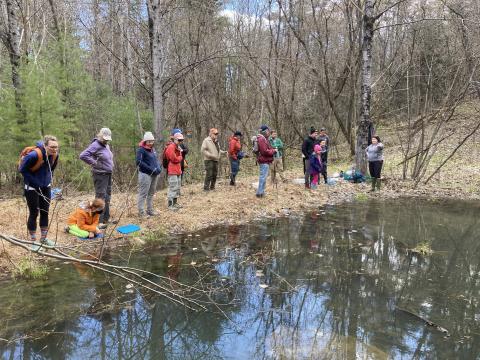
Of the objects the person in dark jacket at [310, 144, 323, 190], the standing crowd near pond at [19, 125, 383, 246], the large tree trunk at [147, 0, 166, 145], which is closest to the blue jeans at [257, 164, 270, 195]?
the standing crowd near pond at [19, 125, 383, 246]

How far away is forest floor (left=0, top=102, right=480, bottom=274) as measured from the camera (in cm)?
727

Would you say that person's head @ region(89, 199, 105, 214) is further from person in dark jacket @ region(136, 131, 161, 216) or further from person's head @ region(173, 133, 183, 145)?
person's head @ region(173, 133, 183, 145)

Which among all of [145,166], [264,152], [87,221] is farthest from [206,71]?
[87,221]

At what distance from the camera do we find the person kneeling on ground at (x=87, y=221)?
22.9 ft

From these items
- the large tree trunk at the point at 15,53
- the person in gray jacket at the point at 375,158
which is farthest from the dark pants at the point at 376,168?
the large tree trunk at the point at 15,53

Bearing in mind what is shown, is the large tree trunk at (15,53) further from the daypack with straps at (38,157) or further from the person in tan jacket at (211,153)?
the daypack with straps at (38,157)

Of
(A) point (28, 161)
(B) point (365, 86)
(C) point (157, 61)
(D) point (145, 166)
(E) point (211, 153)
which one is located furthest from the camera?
(B) point (365, 86)

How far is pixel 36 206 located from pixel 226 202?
182 inches

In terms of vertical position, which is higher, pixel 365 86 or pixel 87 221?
pixel 365 86

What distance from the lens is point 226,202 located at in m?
10.0

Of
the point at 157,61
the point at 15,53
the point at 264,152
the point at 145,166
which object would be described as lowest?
the point at 145,166

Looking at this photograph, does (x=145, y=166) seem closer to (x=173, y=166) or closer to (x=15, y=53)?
(x=173, y=166)

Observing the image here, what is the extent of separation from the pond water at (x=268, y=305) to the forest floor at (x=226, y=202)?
2.46 ft

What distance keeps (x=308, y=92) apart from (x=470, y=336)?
22.9 m
